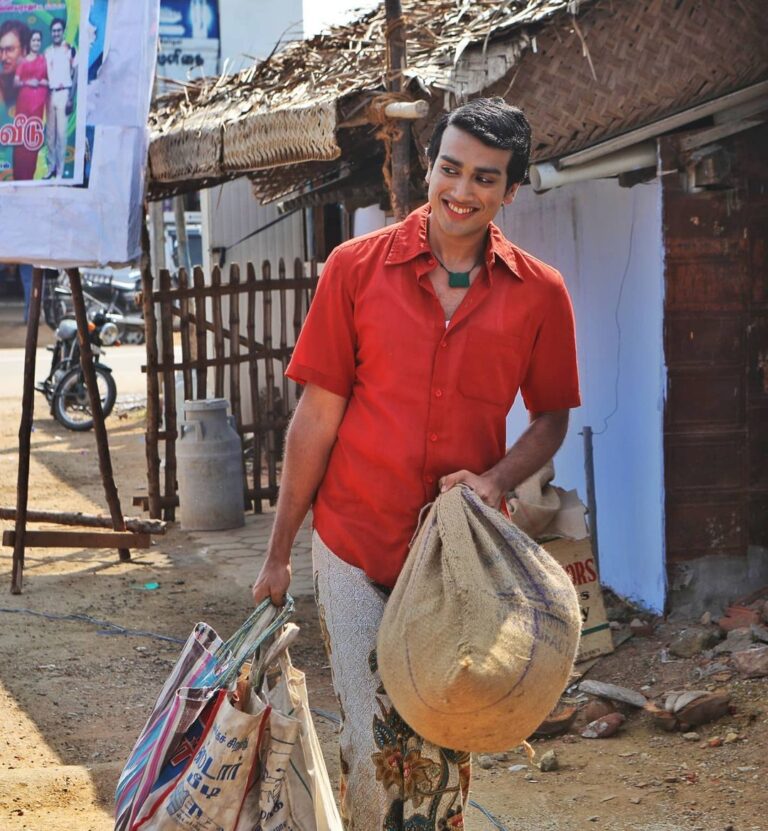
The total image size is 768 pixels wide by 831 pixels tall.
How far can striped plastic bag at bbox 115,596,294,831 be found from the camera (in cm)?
263

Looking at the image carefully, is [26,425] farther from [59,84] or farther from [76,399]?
[76,399]

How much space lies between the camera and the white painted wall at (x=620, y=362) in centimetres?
567

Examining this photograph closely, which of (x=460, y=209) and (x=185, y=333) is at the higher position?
(x=460, y=209)

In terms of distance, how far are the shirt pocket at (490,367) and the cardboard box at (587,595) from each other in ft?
8.91

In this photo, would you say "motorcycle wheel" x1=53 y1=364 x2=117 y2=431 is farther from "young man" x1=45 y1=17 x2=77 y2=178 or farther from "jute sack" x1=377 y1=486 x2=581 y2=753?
"jute sack" x1=377 y1=486 x2=581 y2=753

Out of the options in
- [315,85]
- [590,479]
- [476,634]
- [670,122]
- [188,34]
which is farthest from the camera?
[188,34]

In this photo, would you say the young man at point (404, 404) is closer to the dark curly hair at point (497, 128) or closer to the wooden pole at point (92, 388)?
the dark curly hair at point (497, 128)

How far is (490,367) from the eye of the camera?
272 cm

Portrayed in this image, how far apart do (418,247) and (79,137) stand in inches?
160

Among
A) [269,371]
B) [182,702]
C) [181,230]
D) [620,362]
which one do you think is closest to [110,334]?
[181,230]

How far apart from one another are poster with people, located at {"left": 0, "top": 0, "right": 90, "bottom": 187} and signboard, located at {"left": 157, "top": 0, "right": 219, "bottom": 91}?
16.3 meters

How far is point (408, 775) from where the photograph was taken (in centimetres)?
267

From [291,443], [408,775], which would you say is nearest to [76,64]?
[291,443]

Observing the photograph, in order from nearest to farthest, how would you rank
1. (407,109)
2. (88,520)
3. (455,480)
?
(455,480) < (407,109) < (88,520)
